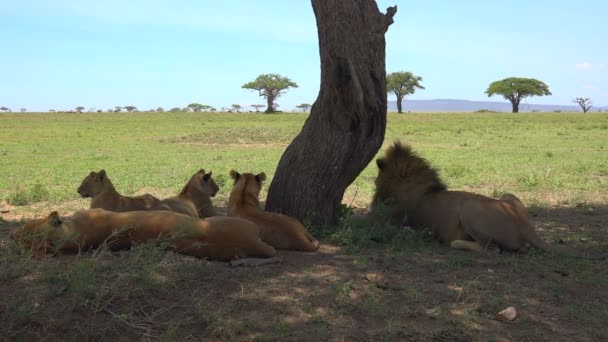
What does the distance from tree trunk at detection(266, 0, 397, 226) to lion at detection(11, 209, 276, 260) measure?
60.5 inches

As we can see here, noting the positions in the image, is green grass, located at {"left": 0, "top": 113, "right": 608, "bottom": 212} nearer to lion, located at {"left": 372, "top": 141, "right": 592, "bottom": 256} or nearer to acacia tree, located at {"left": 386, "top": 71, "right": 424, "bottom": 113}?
lion, located at {"left": 372, "top": 141, "right": 592, "bottom": 256}

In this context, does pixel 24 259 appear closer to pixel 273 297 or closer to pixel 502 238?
pixel 273 297

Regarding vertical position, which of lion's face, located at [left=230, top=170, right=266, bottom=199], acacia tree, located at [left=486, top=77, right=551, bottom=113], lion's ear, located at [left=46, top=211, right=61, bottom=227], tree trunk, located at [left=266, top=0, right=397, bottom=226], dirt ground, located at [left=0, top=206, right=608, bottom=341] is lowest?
dirt ground, located at [left=0, top=206, right=608, bottom=341]

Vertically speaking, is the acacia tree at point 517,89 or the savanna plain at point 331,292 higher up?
the acacia tree at point 517,89

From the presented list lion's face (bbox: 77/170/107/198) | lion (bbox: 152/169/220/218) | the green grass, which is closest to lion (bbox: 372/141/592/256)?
the green grass

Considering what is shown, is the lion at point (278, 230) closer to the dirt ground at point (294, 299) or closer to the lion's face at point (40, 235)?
the dirt ground at point (294, 299)

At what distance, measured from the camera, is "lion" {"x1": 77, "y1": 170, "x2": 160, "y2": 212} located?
6961 millimetres

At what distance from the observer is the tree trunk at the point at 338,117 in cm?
639

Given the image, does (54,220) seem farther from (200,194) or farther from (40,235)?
(200,194)

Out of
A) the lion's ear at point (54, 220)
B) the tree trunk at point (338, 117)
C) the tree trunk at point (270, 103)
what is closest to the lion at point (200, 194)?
the tree trunk at point (338, 117)

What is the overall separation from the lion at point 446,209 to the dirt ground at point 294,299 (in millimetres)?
507

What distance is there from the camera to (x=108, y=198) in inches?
280

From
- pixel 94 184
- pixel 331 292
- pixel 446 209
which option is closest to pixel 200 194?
pixel 94 184

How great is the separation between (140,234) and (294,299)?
154cm
